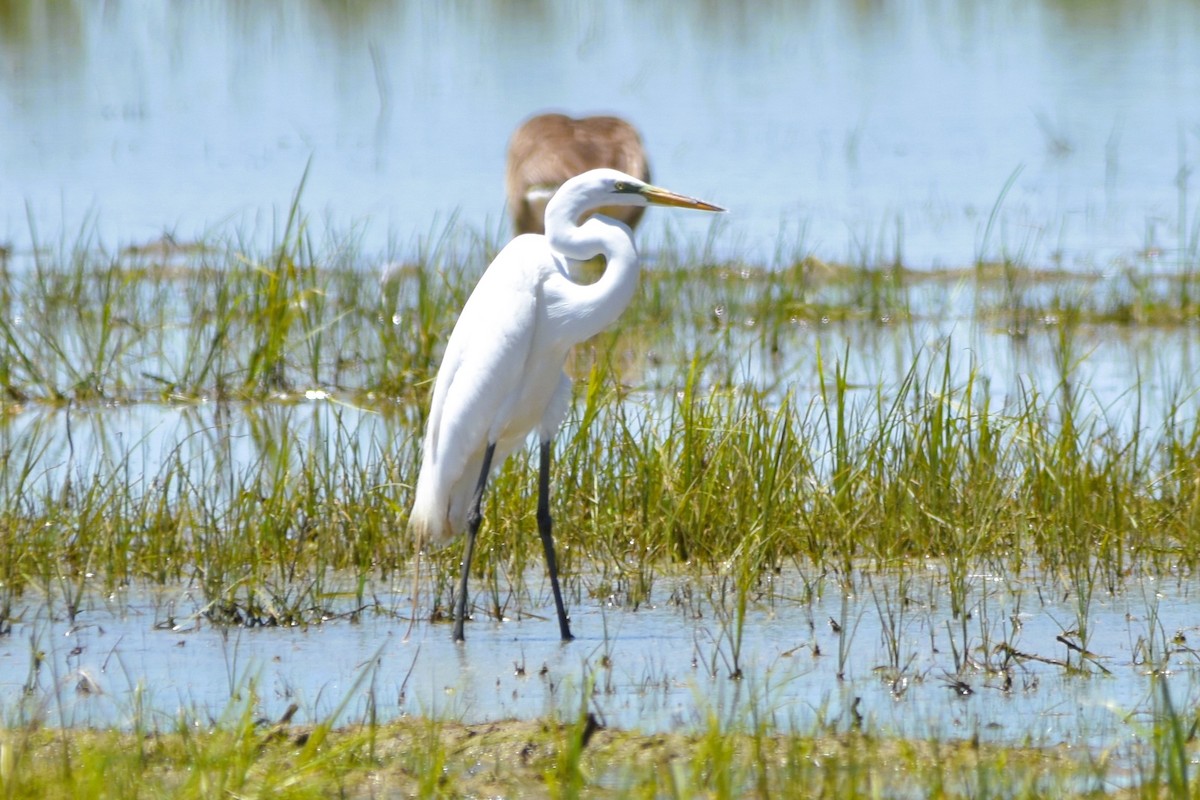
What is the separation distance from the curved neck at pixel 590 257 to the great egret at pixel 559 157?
4.57 meters

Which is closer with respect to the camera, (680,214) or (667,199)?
(667,199)

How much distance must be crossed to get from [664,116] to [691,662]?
1385cm

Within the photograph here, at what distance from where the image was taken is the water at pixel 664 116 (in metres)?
12.7

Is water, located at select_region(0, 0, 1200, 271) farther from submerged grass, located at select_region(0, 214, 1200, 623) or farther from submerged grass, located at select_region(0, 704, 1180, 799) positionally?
submerged grass, located at select_region(0, 704, 1180, 799)

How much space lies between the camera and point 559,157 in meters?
9.88

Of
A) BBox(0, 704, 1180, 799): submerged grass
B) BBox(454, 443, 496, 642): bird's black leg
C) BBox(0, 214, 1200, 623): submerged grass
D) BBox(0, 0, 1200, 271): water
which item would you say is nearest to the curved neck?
BBox(454, 443, 496, 642): bird's black leg

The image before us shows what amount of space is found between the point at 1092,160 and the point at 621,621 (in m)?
11.1

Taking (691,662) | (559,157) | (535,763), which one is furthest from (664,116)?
(535,763)

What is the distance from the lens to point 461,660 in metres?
4.69

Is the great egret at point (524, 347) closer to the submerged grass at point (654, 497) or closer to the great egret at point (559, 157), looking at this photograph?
the submerged grass at point (654, 497)

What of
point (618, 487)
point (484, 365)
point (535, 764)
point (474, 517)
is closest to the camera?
point (535, 764)

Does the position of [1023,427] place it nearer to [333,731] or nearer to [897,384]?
[897,384]

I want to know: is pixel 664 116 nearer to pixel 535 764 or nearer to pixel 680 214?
pixel 680 214

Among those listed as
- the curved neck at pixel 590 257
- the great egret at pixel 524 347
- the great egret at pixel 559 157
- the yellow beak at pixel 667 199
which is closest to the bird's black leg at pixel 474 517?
the great egret at pixel 524 347
